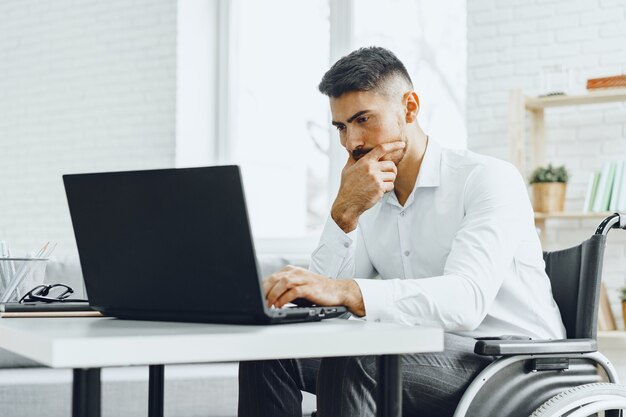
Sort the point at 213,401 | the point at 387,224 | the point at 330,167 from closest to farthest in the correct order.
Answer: the point at 387,224
the point at 213,401
the point at 330,167

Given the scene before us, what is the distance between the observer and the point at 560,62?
4.25 meters

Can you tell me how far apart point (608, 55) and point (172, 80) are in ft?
8.72

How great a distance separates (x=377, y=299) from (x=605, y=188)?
2.77m

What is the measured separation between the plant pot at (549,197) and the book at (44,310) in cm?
287

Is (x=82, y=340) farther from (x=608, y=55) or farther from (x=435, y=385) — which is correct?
(x=608, y=55)

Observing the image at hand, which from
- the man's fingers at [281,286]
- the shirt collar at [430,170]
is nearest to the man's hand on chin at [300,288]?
the man's fingers at [281,286]

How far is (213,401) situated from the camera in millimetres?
2740

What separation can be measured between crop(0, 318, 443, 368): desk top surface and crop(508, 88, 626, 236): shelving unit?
2.99 meters

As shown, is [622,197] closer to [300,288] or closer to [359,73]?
[359,73]

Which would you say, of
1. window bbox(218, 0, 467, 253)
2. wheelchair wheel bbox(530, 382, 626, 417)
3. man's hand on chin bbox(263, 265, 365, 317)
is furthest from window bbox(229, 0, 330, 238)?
man's hand on chin bbox(263, 265, 365, 317)

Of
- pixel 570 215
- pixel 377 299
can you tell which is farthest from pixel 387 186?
pixel 570 215

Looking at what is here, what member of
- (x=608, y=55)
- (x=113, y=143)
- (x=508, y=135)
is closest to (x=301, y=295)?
(x=508, y=135)

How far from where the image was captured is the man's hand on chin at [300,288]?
1.28 metres

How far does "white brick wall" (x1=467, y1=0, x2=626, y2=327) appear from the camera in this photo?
13.4 feet
